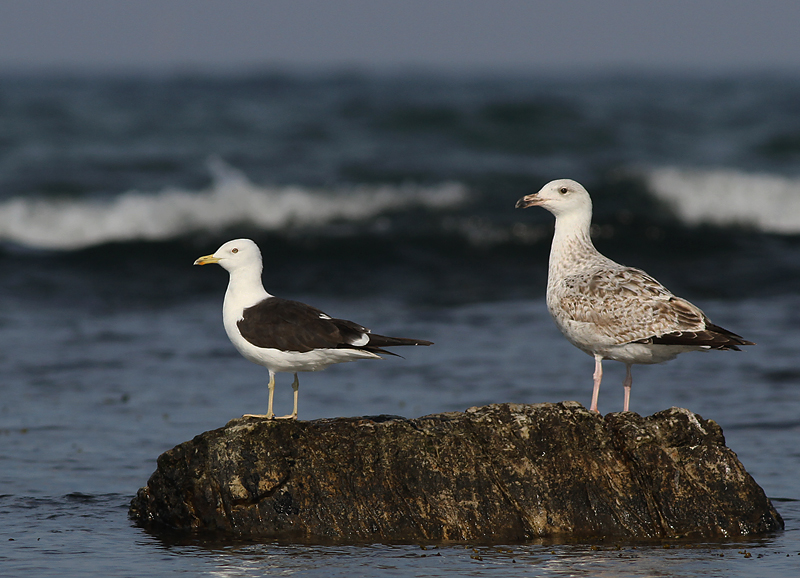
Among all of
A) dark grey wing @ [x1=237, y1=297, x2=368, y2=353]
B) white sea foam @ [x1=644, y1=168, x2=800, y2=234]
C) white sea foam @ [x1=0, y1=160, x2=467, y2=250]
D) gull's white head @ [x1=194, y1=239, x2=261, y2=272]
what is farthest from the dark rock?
white sea foam @ [x1=644, y1=168, x2=800, y2=234]

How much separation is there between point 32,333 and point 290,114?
61.1 ft

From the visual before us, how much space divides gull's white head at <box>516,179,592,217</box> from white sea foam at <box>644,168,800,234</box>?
13712 mm

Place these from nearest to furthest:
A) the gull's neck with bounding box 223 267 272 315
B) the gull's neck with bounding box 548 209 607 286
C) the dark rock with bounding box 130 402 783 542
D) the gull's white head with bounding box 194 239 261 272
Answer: the dark rock with bounding box 130 402 783 542, the gull's neck with bounding box 223 267 272 315, the gull's white head with bounding box 194 239 261 272, the gull's neck with bounding box 548 209 607 286

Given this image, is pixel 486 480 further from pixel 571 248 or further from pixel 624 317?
pixel 571 248

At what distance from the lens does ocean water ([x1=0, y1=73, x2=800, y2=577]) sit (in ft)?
22.9

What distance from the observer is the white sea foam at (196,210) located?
20.8 meters

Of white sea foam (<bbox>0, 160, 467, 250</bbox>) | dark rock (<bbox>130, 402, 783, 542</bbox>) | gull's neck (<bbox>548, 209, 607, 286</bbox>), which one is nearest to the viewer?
dark rock (<bbox>130, 402, 783, 542</bbox>)

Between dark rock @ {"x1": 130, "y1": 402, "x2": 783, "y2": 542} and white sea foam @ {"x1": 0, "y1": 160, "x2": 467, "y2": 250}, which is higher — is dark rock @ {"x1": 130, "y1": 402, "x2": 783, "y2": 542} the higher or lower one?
the lower one

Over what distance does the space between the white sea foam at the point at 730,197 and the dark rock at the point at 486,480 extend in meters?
15.5

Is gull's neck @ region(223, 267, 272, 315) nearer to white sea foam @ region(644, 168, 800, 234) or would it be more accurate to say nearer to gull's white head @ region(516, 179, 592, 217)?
gull's white head @ region(516, 179, 592, 217)

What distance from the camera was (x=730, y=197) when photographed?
23422 millimetres

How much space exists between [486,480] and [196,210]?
1611 cm

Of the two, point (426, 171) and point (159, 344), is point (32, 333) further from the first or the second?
point (426, 171)

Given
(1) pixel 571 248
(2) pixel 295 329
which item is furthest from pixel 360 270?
(2) pixel 295 329
